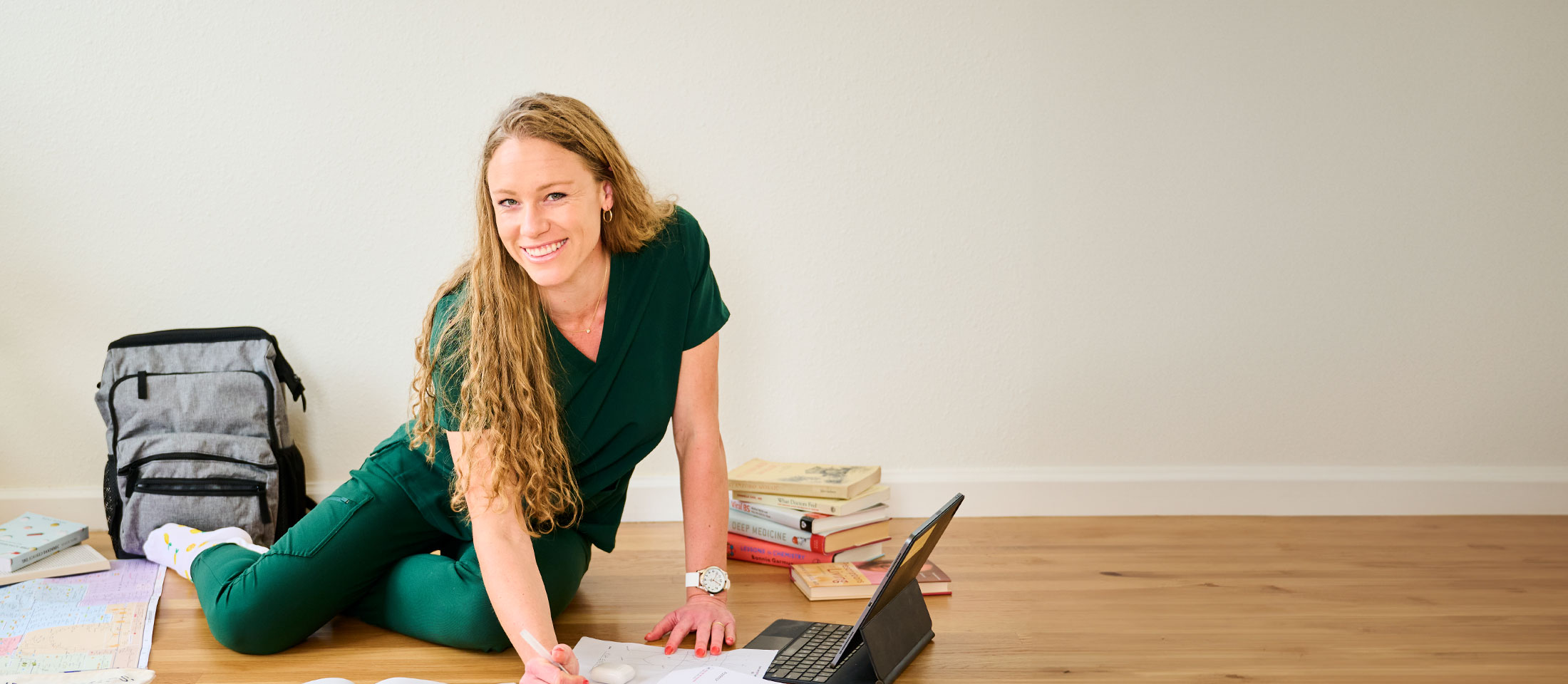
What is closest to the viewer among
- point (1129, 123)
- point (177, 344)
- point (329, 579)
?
point (329, 579)

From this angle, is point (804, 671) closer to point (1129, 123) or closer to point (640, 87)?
point (640, 87)

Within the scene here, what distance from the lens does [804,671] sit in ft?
4.69

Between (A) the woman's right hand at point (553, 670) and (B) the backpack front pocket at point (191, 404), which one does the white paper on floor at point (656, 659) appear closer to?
(A) the woman's right hand at point (553, 670)

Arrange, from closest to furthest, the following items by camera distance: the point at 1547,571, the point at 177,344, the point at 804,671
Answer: the point at 804,671, the point at 1547,571, the point at 177,344

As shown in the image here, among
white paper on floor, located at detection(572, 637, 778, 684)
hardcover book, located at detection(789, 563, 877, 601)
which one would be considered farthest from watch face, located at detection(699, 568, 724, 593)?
hardcover book, located at detection(789, 563, 877, 601)

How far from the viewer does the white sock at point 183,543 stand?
6.42 ft

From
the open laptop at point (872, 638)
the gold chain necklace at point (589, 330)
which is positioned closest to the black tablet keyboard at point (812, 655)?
the open laptop at point (872, 638)

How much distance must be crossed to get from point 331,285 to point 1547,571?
110 inches

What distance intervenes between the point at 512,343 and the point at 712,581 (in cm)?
51

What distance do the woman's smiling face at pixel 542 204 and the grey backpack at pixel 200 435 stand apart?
3.87 feet

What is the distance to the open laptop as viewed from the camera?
1409 mm

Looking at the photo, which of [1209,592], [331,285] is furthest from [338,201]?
[1209,592]

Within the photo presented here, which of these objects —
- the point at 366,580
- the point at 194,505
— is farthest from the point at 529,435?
the point at 194,505

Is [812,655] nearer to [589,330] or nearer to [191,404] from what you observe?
[589,330]
